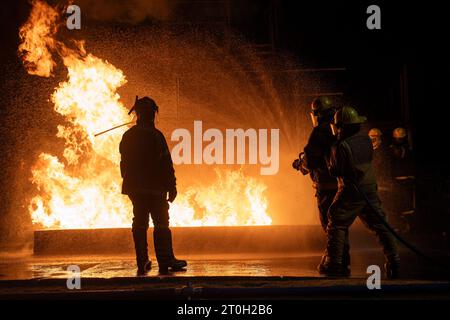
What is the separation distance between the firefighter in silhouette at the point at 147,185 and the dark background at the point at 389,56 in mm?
6337

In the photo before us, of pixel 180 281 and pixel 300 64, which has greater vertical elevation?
pixel 300 64

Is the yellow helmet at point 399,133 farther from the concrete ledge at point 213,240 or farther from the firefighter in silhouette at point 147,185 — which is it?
the firefighter in silhouette at point 147,185

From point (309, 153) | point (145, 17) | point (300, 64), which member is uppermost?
point (145, 17)

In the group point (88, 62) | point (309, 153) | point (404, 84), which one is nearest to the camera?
point (309, 153)

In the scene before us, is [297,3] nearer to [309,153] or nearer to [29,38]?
[29,38]

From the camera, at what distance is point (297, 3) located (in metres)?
14.1

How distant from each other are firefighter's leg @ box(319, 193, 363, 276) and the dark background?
6747 millimetres

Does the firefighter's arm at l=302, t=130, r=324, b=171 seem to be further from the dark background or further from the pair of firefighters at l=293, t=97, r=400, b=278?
the dark background

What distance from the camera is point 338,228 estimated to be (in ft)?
24.4

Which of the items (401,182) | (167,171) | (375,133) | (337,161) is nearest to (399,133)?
(375,133)

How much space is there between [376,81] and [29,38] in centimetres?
714

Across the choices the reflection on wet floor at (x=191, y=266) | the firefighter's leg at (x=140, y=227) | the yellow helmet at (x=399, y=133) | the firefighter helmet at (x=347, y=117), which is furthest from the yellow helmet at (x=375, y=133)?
the firefighter's leg at (x=140, y=227)
